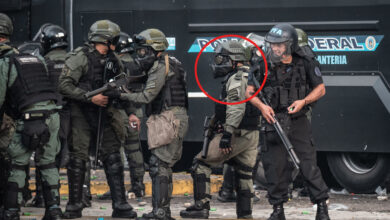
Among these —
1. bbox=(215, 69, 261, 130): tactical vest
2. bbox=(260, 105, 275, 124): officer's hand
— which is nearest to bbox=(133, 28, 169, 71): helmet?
bbox=(215, 69, 261, 130): tactical vest

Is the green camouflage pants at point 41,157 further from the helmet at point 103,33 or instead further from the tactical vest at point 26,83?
the helmet at point 103,33

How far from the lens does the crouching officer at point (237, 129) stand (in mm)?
10414

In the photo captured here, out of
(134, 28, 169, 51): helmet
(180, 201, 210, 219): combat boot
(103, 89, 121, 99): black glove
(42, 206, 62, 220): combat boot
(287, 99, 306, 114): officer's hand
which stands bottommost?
(180, 201, 210, 219): combat boot

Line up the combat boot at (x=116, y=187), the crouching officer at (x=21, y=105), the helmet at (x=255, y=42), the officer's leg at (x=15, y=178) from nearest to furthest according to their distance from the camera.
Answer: the crouching officer at (x=21, y=105)
the officer's leg at (x=15, y=178)
the combat boot at (x=116, y=187)
the helmet at (x=255, y=42)

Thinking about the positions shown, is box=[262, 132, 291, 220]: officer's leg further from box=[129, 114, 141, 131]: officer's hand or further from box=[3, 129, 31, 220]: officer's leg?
box=[129, 114, 141, 131]: officer's hand

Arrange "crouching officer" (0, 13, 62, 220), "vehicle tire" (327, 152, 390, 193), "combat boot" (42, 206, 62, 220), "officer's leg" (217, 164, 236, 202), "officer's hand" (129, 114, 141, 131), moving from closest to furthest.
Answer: "crouching officer" (0, 13, 62, 220)
"combat boot" (42, 206, 62, 220)
"officer's hand" (129, 114, 141, 131)
"officer's leg" (217, 164, 236, 202)
"vehicle tire" (327, 152, 390, 193)

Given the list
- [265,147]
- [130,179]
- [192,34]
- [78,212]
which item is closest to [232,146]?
[265,147]

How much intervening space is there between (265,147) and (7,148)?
2470 mm

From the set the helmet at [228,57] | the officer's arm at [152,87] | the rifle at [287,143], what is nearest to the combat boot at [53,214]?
the officer's arm at [152,87]

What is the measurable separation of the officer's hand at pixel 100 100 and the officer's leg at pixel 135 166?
2726 mm

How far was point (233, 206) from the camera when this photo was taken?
1273 centimetres

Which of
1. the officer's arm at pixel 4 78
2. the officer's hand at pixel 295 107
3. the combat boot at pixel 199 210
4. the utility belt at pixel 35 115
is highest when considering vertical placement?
the officer's arm at pixel 4 78

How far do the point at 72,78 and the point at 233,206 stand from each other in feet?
10.4

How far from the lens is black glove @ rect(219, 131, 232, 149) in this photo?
1034cm
